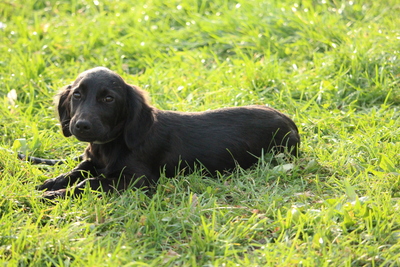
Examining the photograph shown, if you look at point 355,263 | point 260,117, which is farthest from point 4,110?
point 355,263

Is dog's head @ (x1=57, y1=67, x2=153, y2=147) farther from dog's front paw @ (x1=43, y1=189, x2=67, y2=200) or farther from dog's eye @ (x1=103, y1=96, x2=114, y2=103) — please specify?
dog's front paw @ (x1=43, y1=189, x2=67, y2=200)

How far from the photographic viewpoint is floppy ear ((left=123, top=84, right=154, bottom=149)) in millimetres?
4141

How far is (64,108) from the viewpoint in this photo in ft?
14.4

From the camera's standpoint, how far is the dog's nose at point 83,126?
391cm

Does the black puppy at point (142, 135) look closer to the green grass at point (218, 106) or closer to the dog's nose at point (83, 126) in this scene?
the dog's nose at point (83, 126)

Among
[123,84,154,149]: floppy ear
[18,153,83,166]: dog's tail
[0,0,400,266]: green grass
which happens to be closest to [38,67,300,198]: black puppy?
[123,84,154,149]: floppy ear

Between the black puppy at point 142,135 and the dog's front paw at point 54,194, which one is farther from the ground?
the black puppy at point 142,135

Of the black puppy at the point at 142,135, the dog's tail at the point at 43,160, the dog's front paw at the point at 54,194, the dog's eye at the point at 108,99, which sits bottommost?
the dog's tail at the point at 43,160

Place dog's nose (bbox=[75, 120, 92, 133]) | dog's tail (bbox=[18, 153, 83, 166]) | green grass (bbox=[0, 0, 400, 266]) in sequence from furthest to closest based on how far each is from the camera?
1. dog's tail (bbox=[18, 153, 83, 166])
2. dog's nose (bbox=[75, 120, 92, 133])
3. green grass (bbox=[0, 0, 400, 266])

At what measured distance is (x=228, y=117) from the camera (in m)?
4.50

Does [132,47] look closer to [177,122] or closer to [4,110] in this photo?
[4,110]

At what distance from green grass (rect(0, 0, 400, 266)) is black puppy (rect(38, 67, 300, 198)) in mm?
163

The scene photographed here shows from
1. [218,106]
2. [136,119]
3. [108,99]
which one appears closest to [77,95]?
[108,99]

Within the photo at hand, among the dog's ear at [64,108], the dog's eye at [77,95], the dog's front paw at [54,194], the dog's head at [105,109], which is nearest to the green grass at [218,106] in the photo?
the dog's front paw at [54,194]
